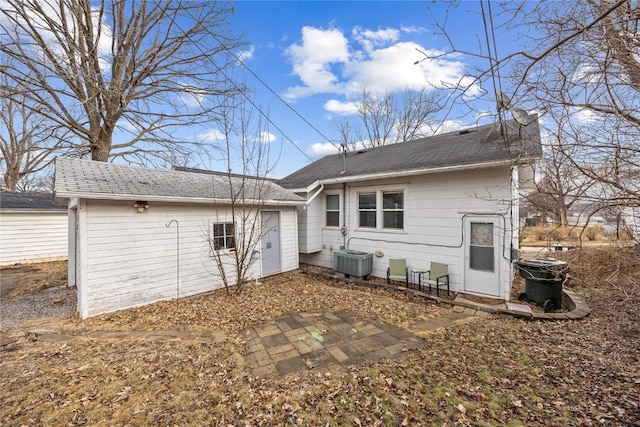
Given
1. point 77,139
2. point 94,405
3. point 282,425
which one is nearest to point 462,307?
point 282,425

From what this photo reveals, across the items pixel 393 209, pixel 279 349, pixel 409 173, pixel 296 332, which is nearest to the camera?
pixel 279 349

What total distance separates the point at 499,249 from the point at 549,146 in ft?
12.9

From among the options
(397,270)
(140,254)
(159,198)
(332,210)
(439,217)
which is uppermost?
(159,198)

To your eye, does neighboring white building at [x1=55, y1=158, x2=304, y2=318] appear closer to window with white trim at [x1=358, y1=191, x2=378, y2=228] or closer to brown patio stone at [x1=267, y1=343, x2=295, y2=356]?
window with white trim at [x1=358, y1=191, x2=378, y2=228]

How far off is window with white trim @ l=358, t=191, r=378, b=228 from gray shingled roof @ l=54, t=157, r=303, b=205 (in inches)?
94.6

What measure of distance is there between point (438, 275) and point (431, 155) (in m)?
3.50

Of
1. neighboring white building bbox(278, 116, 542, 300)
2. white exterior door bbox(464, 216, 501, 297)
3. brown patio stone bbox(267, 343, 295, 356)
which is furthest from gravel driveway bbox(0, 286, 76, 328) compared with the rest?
white exterior door bbox(464, 216, 501, 297)

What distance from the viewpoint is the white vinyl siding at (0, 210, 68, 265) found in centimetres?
1133

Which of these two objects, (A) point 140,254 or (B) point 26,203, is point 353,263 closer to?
(A) point 140,254

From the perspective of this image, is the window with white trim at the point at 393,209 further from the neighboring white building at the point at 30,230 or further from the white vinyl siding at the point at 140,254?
the neighboring white building at the point at 30,230

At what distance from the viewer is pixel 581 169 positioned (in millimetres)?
2566

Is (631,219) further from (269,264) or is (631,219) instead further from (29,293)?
(29,293)

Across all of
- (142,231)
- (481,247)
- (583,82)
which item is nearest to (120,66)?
(142,231)

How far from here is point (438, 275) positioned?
6.66m
